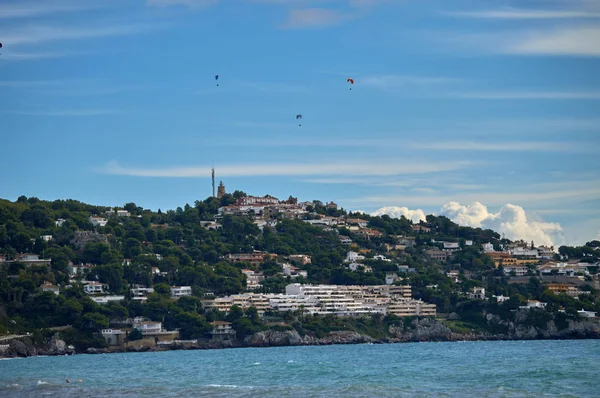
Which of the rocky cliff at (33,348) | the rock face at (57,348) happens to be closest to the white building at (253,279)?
the rock face at (57,348)

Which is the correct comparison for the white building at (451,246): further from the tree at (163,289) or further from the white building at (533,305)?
the tree at (163,289)

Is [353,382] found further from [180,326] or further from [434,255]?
[434,255]

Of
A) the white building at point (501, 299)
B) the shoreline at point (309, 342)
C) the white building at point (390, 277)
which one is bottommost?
the shoreline at point (309, 342)

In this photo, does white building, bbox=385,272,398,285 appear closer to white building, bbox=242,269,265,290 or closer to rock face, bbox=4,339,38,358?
white building, bbox=242,269,265,290

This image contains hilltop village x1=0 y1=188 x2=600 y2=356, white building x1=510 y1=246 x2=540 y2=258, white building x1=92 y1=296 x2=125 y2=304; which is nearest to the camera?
hilltop village x1=0 y1=188 x2=600 y2=356

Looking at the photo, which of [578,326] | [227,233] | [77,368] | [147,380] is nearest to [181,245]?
[227,233]

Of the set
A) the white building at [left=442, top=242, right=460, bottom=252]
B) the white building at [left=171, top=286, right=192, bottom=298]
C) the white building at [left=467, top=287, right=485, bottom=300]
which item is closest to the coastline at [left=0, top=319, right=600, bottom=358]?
the white building at [left=467, top=287, right=485, bottom=300]
